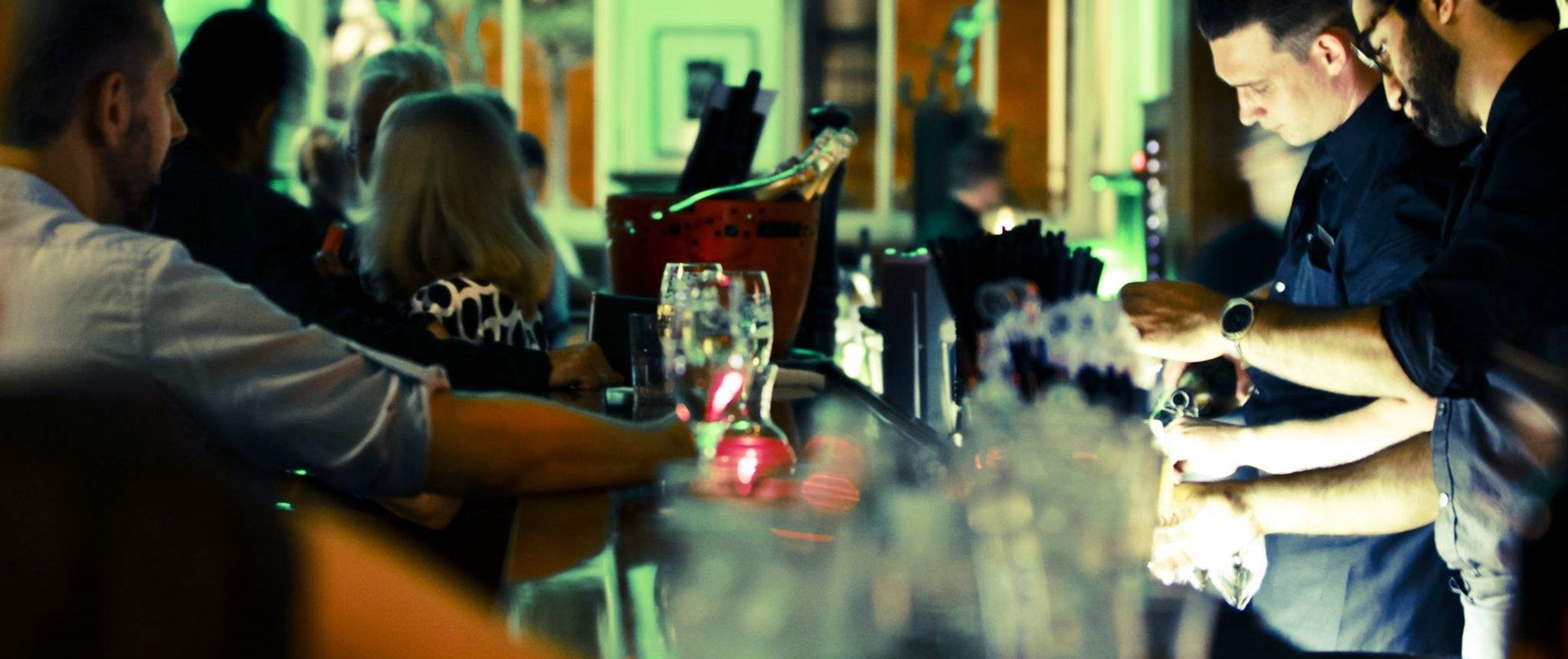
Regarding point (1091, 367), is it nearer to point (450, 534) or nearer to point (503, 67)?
point (450, 534)

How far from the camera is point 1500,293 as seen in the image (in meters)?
1.54

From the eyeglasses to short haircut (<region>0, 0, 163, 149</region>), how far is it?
4.68 feet

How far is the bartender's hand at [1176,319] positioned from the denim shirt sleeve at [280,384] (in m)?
0.88

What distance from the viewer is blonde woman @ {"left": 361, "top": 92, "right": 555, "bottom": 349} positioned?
106 inches

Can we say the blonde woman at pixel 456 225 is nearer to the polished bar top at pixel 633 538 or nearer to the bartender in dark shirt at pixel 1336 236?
the polished bar top at pixel 633 538

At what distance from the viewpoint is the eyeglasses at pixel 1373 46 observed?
178 centimetres

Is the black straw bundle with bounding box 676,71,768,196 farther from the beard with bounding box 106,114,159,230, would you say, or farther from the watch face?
the beard with bounding box 106,114,159,230

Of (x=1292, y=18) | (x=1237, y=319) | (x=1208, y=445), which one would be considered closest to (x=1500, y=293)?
(x=1237, y=319)

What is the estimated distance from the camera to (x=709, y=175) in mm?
2566

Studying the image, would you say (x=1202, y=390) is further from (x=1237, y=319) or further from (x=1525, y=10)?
(x=1525, y=10)

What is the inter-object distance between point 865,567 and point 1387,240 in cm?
121

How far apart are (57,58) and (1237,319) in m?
1.33

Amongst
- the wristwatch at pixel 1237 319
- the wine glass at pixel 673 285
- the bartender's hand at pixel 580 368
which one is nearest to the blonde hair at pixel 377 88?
the bartender's hand at pixel 580 368

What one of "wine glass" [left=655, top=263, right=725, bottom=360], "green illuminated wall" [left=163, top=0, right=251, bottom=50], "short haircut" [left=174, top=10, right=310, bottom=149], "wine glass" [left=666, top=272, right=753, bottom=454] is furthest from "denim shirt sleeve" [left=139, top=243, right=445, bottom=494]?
"green illuminated wall" [left=163, top=0, right=251, bottom=50]
